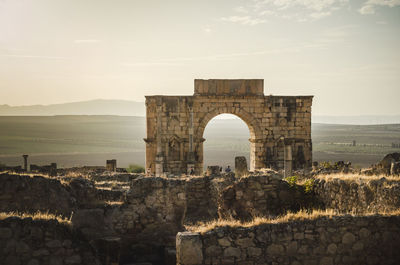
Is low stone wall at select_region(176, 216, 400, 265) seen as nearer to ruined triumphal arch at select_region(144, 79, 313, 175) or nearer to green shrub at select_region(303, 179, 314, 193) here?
green shrub at select_region(303, 179, 314, 193)

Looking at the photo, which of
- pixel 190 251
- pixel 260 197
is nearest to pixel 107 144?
pixel 260 197

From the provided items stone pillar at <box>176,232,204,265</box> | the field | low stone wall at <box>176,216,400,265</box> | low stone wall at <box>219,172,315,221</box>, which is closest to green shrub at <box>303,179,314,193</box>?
low stone wall at <box>219,172,315,221</box>

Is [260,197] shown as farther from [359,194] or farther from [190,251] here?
[190,251]

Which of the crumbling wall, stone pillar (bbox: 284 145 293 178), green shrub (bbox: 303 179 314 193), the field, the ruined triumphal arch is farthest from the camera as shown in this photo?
the field

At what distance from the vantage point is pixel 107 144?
351ft

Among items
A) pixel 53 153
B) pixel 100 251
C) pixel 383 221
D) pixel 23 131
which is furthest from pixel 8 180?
pixel 23 131

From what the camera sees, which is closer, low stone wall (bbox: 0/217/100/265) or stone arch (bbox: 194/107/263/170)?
low stone wall (bbox: 0/217/100/265)

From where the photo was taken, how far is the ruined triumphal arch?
19.8 meters

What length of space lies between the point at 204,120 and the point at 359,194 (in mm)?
13529

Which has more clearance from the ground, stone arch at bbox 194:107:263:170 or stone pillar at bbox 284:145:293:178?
stone arch at bbox 194:107:263:170

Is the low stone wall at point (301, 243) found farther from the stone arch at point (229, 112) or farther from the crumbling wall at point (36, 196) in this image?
the stone arch at point (229, 112)

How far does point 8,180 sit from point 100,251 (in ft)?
8.49

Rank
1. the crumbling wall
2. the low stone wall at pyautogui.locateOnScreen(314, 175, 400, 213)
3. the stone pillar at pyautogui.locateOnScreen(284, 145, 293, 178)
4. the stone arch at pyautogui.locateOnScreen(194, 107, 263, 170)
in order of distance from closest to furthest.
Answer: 1. the low stone wall at pyautogui.locateOnScreen(314, 175, 400, 213)
2. the crumbling wall
3. the stone pillar at pyautogui.locateOnScreen(284, 145, 293, 178)
4. the stone arch at pyautogui.locateOnScreen(194, 107, 263, 170)

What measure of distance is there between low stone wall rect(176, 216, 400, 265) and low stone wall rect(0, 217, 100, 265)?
1402 millimetres
